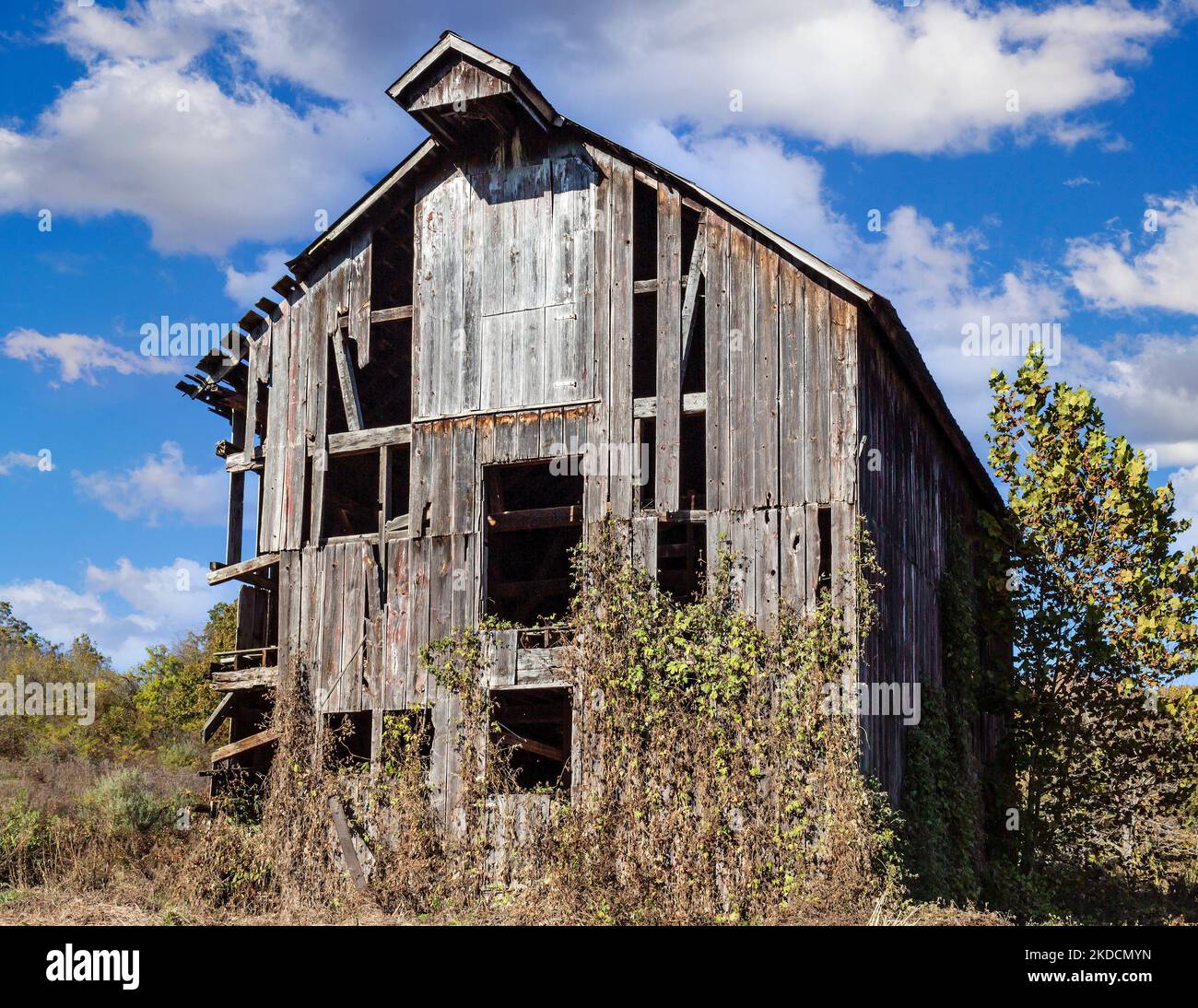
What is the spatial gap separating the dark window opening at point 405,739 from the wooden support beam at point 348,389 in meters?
4.71

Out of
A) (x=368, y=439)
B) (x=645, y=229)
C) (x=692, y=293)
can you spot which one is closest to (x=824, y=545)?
(x=692, y=293)

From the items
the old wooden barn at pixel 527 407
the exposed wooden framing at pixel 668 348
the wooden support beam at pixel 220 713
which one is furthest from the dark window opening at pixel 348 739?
the exposed wooden framing at pixel 668 348

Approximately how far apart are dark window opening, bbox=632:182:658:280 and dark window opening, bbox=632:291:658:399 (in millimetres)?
530

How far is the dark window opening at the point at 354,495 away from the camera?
22.0 meters

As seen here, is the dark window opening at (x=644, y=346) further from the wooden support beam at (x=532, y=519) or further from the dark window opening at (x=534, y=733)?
the dark window opening at (x=534, y=733)

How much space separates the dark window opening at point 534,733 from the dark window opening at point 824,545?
13.6 feet

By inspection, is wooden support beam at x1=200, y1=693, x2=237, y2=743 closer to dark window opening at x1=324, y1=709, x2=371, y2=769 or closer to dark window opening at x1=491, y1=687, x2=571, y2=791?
dark window opening at x1=324, y1=709, x2=371, y2=769

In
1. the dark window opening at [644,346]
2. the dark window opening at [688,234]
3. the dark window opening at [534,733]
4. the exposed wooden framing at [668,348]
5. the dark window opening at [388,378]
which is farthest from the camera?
the dark window opening at [388,378]

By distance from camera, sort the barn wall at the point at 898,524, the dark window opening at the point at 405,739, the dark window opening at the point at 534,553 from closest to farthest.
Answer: the barn wall at the point at 898,524, the dark window opening at the point at 405,739, the dark window opening at the point at 534,553

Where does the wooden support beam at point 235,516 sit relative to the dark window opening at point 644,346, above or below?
below

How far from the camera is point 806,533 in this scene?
56.5 ft

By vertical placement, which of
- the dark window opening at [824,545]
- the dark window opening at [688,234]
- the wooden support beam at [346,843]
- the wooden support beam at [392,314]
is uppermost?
the dark window opening at [688,234]

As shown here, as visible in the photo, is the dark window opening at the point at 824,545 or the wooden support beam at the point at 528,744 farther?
the wooden support beam at the point at 528,744

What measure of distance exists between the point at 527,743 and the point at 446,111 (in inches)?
386
